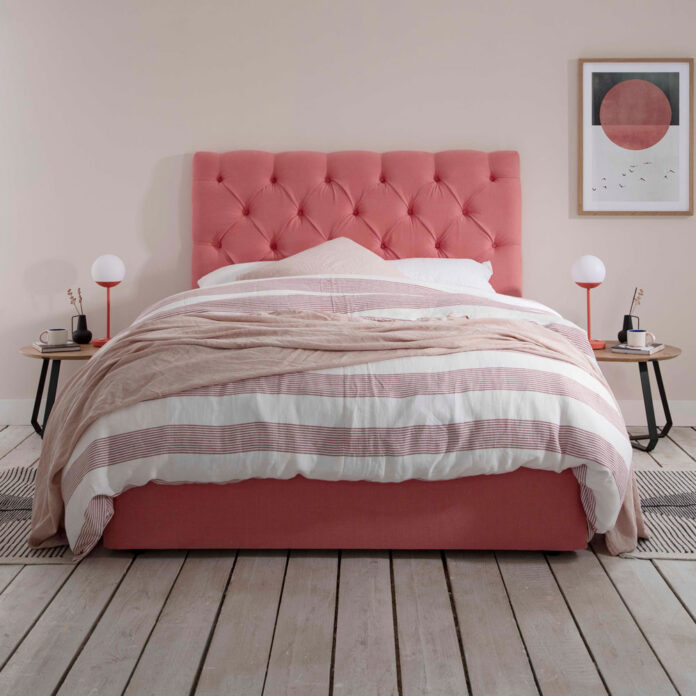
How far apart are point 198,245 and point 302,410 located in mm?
1859

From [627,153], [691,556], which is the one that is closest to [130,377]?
[691,556]

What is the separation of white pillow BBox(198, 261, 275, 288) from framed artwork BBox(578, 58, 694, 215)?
154 cm

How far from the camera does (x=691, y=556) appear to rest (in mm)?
2195

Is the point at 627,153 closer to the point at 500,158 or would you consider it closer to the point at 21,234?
the point at 500,158

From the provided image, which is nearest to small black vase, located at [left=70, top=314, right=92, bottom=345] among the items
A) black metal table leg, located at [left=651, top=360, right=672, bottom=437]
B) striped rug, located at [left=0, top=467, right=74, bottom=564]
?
striped rug, located at [left=0, top=467, right=74, bottom=564]

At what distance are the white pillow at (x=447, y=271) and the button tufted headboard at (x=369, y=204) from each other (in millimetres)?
203

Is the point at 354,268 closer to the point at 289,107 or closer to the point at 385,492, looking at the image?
the point at 289,107

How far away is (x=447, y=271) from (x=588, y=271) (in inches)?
24.0

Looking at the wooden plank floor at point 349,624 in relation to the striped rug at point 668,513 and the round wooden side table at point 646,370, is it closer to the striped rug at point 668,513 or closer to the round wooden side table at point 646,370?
the striped rug at point 668,513

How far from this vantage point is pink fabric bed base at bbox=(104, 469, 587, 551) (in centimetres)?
213

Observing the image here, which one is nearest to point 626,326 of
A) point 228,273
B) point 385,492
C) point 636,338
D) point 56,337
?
point 636,338

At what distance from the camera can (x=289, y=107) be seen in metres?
3.77

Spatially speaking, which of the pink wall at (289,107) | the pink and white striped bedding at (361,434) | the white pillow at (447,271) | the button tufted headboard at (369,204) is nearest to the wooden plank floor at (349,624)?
the pink and white striped bedding at (361,434)

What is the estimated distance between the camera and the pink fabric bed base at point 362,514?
2133mm
